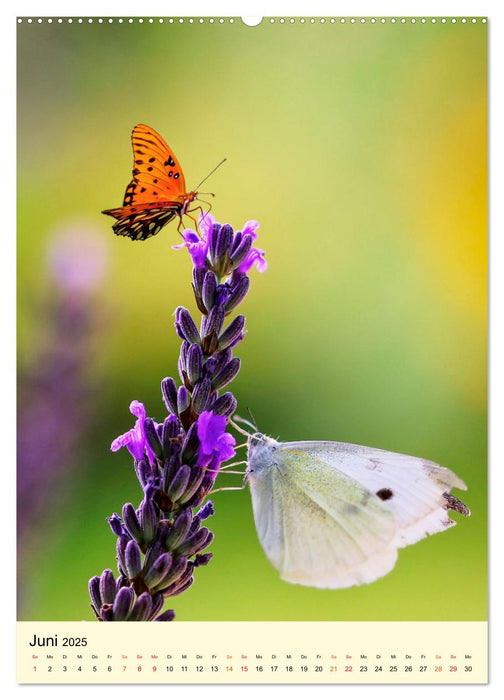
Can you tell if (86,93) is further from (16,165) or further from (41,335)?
(41,335)

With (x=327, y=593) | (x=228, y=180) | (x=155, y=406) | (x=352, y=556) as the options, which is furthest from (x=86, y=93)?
(x=327, y=593)

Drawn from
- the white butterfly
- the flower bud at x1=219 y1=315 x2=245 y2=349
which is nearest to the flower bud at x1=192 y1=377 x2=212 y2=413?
the flower bud at x1=219 y1=315 x2=245 y2=349

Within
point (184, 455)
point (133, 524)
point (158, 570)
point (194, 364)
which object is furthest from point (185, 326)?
point (158, 570)

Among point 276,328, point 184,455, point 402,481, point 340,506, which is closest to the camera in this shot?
point 184,455

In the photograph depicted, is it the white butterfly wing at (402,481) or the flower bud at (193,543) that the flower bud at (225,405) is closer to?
the flower bud at (193,543)

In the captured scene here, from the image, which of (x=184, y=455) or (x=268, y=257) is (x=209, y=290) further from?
(x=268, y=257)
